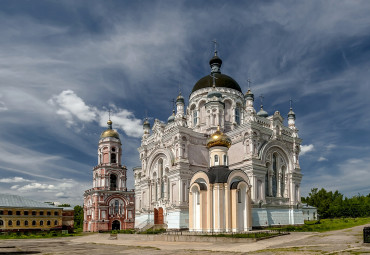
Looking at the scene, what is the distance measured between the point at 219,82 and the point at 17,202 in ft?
109

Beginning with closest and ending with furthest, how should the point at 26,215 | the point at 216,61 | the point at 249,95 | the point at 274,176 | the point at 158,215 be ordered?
1. the point at 274,176
2. the point at 158,215
3. the point at 249,95
4. the point at 216,61
5. the point at 26,215

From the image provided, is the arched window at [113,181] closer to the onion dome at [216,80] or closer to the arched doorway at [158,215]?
the arched doorway at [158,215]

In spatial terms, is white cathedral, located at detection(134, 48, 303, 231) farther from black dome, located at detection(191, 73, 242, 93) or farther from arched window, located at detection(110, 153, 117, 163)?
arched window, located at detection(110, 153, 117, 163)

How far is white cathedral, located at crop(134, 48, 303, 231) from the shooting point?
3019 cm

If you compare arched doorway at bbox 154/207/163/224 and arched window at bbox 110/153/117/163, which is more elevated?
arched window at bbox 110/153/117/163

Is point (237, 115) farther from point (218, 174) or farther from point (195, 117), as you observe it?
point (218, 174)

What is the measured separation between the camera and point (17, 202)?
158 feet

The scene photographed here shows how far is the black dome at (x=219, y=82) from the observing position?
3969 centimetres

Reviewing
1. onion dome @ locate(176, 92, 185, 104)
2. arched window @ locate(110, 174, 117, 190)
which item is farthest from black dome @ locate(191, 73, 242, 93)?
arched window @ locate(110, 174, 117, 190)

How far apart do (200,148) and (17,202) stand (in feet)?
98.2

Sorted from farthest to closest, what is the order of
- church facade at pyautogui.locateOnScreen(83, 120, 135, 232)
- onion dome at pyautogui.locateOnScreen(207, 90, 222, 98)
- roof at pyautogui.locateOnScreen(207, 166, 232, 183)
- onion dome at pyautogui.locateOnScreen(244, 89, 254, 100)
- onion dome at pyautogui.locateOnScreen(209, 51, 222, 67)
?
church facade at pyautogui.locateOnScreen(83, 120, 135, 232) < onion dome at pyautogui.locateOnScreen(209, 51, 222, 67) < onion dome at pyautogui.locateOnScreen(244, 89, 254, 100) < onion dome at pyautogui.locateOnScreen(207, 90, 222, 98) < roof at pyautogui.locateOnScreen(207, 166, 232, 183)

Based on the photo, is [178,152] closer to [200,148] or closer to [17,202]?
[200,148]

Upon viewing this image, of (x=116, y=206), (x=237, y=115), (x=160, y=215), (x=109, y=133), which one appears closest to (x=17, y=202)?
(x=116, y=206)

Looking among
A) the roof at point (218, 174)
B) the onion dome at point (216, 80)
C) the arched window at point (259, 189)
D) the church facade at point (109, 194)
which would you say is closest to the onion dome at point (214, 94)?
the onion dome at point (216, 80)
